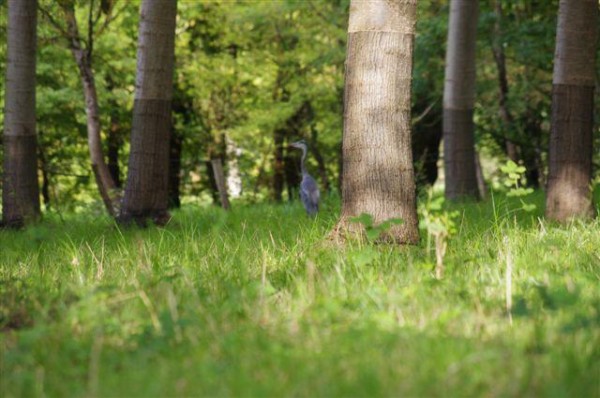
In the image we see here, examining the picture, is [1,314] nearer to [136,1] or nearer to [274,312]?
[274,312]

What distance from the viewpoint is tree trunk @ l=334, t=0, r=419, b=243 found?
20.9 feet

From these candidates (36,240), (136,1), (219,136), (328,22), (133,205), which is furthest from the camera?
(219,136)

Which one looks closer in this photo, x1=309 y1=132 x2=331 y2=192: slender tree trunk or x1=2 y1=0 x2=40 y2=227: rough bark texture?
x1=2 y1=0 x2=40 y2=227: rough bark texture

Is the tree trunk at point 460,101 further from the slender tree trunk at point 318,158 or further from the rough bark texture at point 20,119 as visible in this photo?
the slender tree trunk at point 318,158

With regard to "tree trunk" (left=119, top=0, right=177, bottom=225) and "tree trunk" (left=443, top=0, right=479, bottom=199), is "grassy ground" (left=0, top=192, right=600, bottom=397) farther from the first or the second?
"tree trunk" (left=443, top=0, right=479, bottom=199)

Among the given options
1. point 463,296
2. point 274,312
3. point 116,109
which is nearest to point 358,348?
point 274,312

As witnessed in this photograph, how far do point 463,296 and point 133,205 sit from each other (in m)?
6.31

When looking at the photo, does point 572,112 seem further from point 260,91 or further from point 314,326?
point 260,91

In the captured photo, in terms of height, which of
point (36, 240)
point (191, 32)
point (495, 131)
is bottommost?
point (36, 240)

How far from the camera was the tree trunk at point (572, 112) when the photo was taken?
8930mm

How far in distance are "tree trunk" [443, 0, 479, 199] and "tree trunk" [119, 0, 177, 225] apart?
529 centimetres

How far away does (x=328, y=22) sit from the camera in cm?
2195

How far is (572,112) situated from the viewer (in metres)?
9.05

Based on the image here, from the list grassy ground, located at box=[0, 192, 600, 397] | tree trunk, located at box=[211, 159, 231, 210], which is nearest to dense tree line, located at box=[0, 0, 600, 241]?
tree trunk, located at box=[211, 159, 231, 210]
